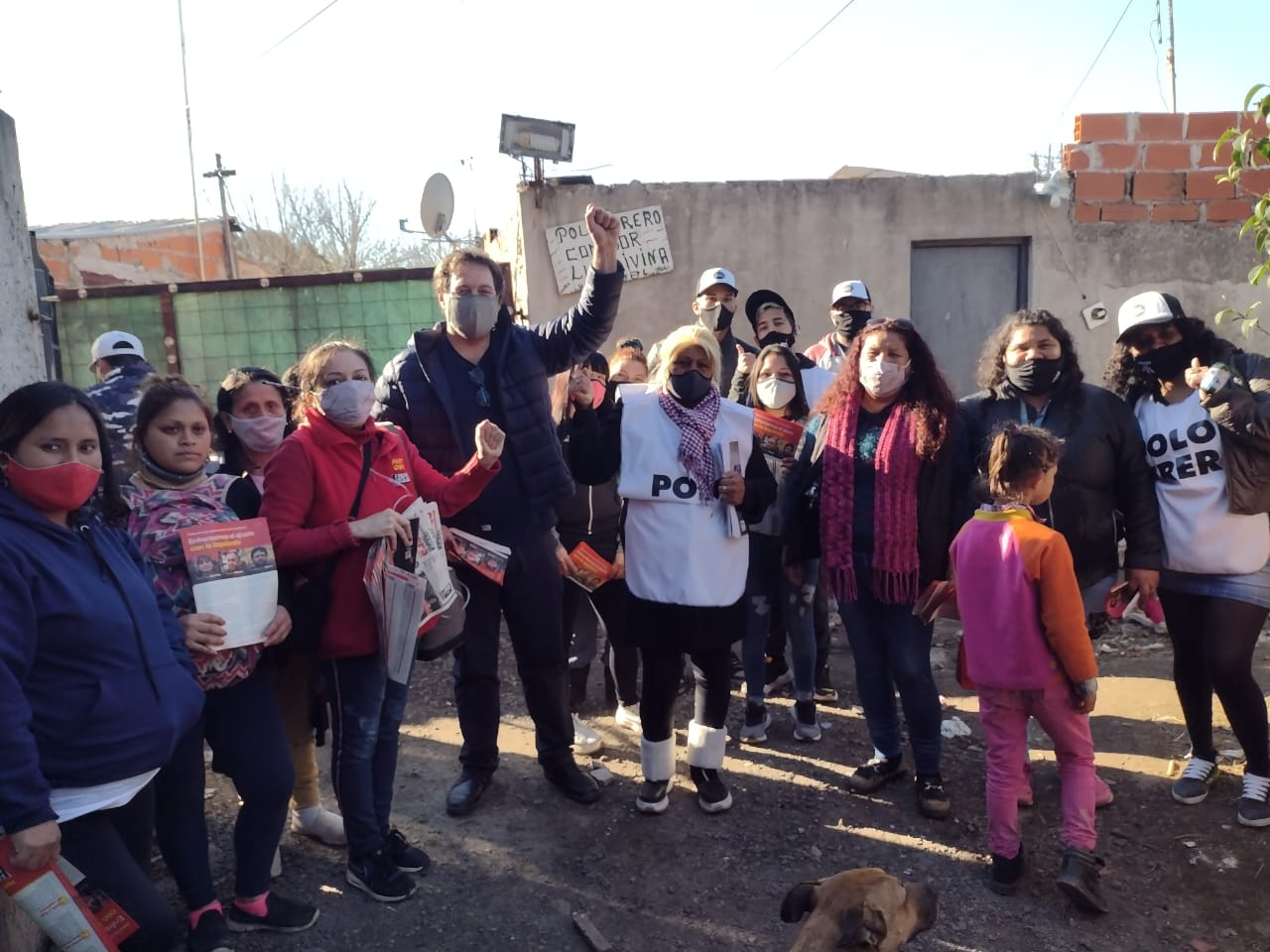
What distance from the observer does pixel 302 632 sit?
3.11 meters

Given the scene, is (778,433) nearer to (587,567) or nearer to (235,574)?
(587,567)

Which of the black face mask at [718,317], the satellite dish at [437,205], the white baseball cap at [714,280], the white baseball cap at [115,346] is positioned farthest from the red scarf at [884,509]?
the satellite dish at [437,205]

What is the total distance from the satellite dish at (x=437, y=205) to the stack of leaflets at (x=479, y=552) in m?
5.77

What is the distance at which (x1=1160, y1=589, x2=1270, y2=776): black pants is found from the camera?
368 cm

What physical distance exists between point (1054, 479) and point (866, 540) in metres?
0.75

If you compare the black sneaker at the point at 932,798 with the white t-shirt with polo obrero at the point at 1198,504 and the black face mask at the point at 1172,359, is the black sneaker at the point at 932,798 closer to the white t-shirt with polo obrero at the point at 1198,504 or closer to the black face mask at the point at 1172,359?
the white t-shirt with polo obrero at the point at 1198,504

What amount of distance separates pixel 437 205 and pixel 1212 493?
7.02 meters

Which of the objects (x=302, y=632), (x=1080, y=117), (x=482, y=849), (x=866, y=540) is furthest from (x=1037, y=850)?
(x=1080, y=117)

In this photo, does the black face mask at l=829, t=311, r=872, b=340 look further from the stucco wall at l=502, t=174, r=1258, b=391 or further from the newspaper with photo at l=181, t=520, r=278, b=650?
the newspaper with photo at l=181, t=520, r=278, b=650

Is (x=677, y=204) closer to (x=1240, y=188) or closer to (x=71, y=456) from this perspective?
(x=1240, y=188)

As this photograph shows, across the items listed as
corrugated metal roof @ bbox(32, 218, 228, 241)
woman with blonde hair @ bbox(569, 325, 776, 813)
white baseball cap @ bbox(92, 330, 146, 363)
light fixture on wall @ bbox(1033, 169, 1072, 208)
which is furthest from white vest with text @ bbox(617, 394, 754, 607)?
corrugated metal roof @ bbox(32, 218, 228, 241)

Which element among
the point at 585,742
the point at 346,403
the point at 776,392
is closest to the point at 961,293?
the point at 776,392

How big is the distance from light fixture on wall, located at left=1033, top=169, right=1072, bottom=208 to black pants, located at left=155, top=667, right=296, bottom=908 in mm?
7177

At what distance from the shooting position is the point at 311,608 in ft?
10.2
